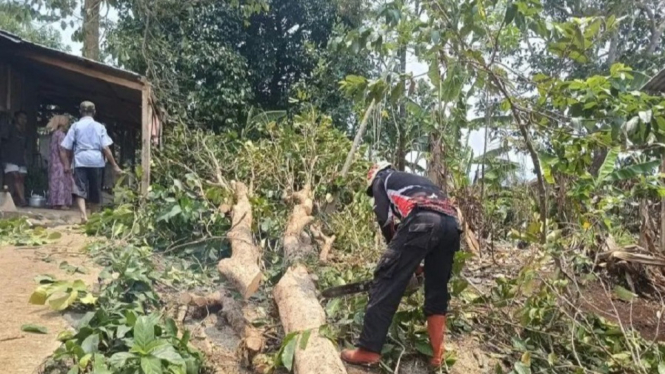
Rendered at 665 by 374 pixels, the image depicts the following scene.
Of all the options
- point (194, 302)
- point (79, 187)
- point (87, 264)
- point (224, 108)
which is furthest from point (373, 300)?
point (224, 108)

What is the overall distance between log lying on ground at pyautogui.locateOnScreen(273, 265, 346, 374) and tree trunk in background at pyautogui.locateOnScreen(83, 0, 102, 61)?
9.02m

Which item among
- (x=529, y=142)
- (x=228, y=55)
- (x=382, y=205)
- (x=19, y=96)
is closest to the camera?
(x=382, y=205)

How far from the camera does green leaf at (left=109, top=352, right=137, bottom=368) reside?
3.03 metres

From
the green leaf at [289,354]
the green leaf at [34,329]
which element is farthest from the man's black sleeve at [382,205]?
the green leaf at [34,329]

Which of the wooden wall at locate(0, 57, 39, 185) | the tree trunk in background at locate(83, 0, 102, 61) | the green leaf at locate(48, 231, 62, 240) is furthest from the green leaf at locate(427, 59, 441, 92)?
the tree trunk in background at locate(83, 0, 102, 61)

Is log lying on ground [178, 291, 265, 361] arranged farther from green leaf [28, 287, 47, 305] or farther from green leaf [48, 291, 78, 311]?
green leaf [28, 287, 47, 305]

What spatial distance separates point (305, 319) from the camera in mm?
3840

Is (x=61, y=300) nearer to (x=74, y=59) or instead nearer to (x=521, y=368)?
(x=521, y=368)

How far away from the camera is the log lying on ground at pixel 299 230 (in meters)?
5.39

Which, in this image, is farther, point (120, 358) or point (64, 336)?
point (64, 336)

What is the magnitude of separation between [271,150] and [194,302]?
152 inches

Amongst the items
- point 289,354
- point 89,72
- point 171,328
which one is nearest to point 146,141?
point 89,72

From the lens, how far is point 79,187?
7605mm

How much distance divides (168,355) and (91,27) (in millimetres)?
10220
